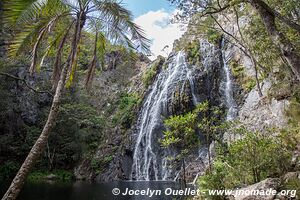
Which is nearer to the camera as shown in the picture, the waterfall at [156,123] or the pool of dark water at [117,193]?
the pool of dark water at [117,193]

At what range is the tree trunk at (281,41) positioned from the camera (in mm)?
6719

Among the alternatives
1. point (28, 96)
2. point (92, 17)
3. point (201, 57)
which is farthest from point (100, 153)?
point (92, 17)

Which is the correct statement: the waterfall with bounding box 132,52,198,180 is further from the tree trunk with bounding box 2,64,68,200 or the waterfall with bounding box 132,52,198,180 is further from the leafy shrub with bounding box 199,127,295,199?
the tree trunk with bounding box 2,64,68,200

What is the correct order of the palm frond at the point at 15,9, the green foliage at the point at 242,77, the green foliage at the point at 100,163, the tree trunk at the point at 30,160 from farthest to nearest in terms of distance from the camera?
1. the green foliage at the point at 100,163
2. the green foliage at the point at 242,77
3. the palm frond at the point at 15,9
4. the tree trunk at the point at 30,160

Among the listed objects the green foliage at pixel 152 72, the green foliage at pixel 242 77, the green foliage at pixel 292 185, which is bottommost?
the green foliage at pixel 292 185

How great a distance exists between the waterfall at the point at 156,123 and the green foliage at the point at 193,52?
564mm

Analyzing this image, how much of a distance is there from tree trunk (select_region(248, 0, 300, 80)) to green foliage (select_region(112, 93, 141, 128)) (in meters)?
23.9

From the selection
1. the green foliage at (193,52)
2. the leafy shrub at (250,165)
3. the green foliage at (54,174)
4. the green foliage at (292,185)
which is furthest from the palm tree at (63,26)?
the green foliage at (54,174)

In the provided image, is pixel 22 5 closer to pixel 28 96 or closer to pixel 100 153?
pixel 100 153

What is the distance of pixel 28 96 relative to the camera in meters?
34.7

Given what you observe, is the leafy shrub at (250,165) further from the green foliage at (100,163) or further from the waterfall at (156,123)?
the green foliage at (100,163)

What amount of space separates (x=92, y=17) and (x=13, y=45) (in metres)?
2.52

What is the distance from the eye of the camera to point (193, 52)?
2869 cm

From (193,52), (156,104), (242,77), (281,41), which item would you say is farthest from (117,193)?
(193,52)
